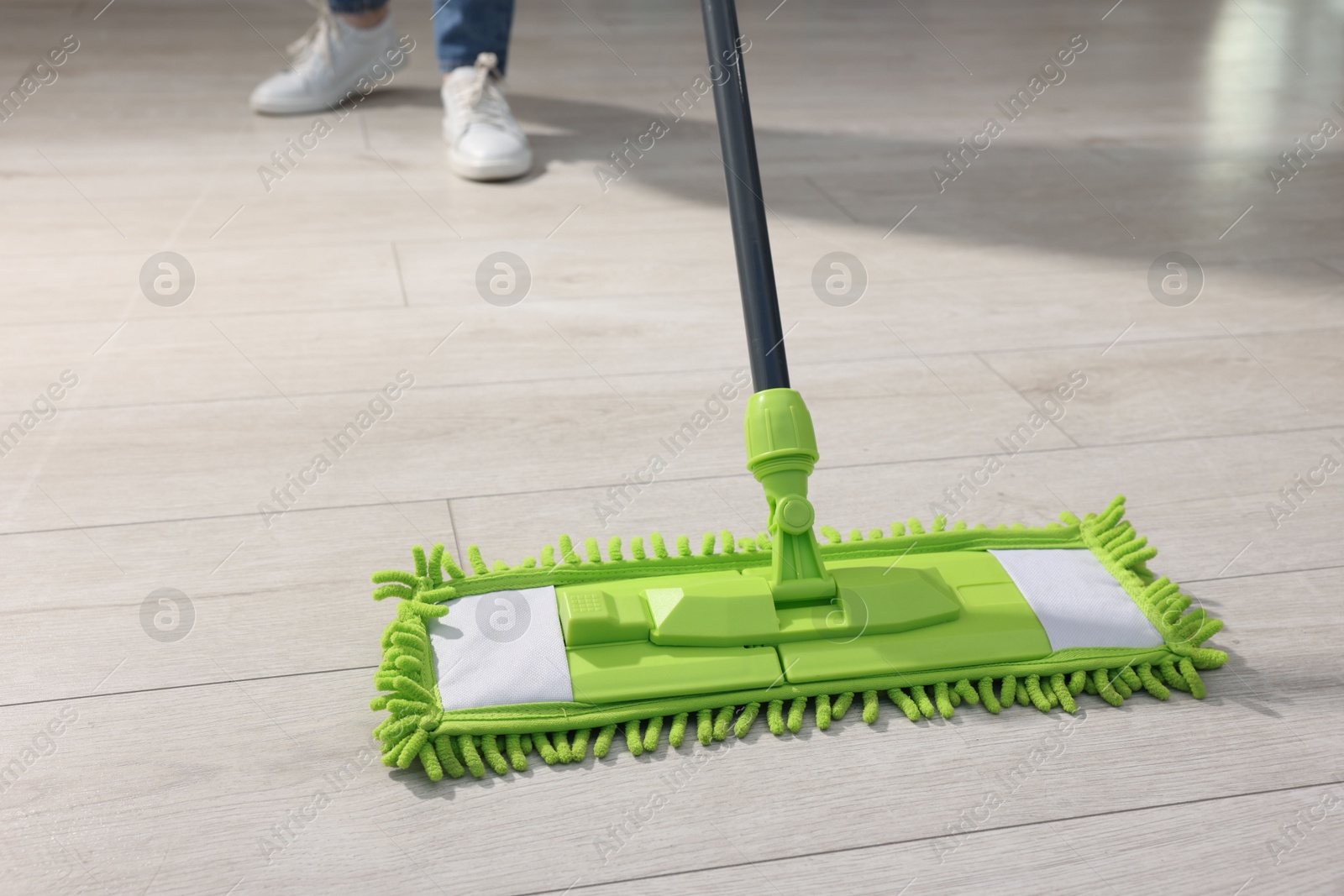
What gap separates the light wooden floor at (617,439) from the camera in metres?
0.58

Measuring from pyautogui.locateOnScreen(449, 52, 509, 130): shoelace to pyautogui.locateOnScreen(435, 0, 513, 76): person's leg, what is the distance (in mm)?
16

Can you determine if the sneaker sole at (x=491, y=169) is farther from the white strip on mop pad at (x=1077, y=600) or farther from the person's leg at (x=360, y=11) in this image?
the white strip on mop pad at (x=1077, y=600)

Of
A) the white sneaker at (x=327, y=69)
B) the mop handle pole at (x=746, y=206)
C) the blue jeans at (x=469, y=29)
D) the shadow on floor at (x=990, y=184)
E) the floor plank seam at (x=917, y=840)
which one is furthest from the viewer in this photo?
the white sneaker at (x=327, y=69)

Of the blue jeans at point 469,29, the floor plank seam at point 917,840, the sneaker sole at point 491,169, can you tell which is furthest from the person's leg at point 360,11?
the floor plank seam at point 917,840

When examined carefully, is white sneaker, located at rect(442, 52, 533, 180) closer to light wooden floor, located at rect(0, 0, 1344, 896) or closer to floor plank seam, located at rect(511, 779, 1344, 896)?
light wooden floor, located at rect(0, 0, 1344, 896)

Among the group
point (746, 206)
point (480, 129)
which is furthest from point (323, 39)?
point (746, 206)

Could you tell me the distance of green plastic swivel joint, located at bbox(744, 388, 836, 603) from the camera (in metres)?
0.65

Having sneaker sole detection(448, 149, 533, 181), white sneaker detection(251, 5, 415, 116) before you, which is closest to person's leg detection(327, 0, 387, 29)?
white sneaker detection(251, 5, 415, 116)

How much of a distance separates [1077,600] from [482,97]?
4.06 feet

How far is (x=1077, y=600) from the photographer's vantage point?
2.33 ft

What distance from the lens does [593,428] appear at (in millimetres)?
974

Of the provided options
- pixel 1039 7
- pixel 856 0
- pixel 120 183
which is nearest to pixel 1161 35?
pixel 1039 7

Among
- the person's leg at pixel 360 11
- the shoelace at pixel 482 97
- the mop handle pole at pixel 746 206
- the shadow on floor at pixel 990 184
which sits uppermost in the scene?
the person's leg at pixel 360 11

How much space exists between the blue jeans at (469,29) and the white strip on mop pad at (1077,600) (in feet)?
4.14
